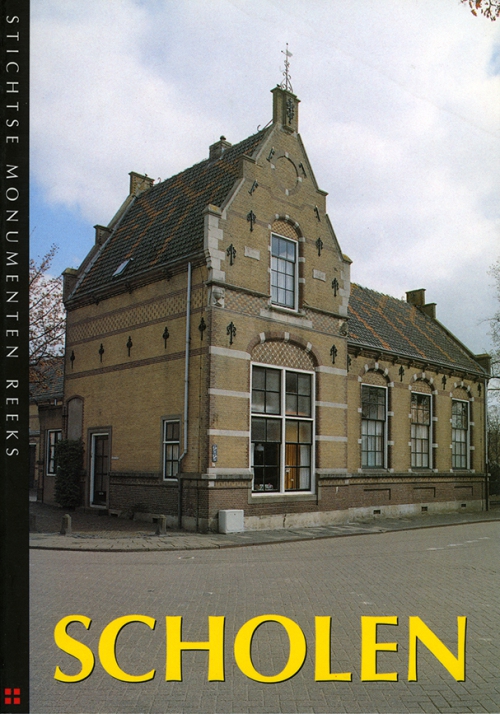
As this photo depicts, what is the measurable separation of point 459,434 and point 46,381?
56.7 feet

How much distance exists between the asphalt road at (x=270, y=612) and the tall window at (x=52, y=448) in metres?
11.3

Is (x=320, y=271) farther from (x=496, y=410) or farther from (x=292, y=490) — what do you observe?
(x=496, y=410)

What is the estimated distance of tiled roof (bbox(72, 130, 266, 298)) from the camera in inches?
688

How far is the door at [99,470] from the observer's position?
19281mm

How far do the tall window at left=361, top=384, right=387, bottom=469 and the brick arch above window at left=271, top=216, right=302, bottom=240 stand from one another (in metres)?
6.22

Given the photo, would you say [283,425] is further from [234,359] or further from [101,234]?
[101,234]

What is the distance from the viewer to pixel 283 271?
1789cm

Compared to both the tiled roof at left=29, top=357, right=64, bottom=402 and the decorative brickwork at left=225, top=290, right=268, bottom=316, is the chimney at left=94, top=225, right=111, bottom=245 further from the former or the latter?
the decorative brickwork at left=225, top=290, right=268, bottom=316

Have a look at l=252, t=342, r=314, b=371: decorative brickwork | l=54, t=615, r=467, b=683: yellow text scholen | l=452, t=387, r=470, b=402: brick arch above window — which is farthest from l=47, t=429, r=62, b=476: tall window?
l=54, t=615, r=467, b=683: yellow text scholen

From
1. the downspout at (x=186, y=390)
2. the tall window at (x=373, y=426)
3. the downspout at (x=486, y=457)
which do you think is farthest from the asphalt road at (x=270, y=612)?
the downspout at (x=486, y=457)

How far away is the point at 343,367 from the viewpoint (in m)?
19.5

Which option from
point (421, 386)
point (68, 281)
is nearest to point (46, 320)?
point (68, 281)

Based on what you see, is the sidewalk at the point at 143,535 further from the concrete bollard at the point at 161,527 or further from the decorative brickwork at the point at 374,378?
the decorative brickwork at the point at 374,378
